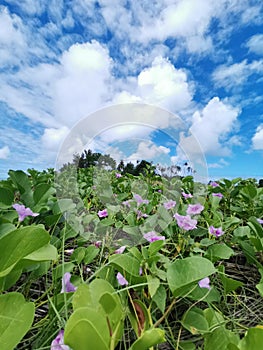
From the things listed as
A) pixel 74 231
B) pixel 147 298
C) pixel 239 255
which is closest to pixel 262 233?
pixel 239 255

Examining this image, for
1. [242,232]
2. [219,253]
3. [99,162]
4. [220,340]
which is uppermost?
[99,162]

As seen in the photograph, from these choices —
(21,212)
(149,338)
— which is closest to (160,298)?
(149,338)

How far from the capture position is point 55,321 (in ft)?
2.06

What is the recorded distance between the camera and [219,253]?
3.10ft

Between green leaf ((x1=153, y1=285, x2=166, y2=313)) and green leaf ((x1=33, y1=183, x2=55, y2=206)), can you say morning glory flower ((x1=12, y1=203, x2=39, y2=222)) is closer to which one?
green leaf ((x1=33, y1=183, x2=55, y2=206))

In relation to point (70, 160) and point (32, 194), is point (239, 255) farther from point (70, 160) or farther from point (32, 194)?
point (70, 160)

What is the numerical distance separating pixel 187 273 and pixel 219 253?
37 centimetres

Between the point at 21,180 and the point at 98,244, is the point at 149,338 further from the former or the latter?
the point at 21,180

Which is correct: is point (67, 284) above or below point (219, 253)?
below

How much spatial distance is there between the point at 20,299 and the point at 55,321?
6.5 inches

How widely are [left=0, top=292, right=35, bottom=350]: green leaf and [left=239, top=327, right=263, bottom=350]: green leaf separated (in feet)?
1.17

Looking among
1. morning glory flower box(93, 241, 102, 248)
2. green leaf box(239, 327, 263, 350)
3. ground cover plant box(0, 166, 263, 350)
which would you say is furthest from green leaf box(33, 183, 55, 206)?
green leaf box(239, 327, 263, 350)

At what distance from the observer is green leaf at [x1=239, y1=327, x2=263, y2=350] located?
0.47 meters

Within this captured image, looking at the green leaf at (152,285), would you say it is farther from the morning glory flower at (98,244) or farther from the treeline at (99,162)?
the treeline at (99,162)
